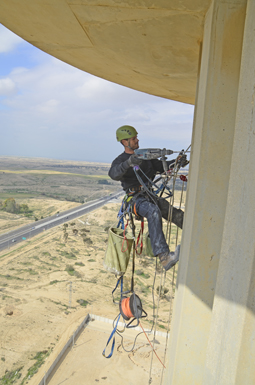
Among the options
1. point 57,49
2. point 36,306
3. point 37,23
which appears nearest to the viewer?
point 37,23

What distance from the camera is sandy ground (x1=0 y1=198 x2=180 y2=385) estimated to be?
11.0 meters

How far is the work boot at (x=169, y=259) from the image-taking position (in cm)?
320

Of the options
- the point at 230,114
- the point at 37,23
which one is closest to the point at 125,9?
the point at 37,23

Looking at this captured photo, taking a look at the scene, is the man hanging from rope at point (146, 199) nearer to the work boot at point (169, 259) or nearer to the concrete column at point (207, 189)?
the work boot at point (169, 259)

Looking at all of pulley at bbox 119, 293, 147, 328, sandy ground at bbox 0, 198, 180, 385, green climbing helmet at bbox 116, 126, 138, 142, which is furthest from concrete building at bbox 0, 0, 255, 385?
pulley at bbox 119, 293, 147, 328

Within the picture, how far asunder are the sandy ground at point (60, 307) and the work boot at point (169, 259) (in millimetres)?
622

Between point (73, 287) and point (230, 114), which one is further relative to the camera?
point (73, 287)

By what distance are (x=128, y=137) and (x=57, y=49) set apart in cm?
168

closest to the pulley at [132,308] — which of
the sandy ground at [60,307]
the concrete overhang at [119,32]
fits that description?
the sandy ground at [60,307]

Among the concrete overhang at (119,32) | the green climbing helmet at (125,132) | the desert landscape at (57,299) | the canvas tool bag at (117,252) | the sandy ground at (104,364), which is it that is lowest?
the desert landscape at (57,299)

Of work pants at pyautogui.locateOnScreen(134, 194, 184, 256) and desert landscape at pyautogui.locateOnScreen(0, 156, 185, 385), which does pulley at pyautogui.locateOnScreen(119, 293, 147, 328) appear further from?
work pants at pyautogui.locateOnScreen(134, 194, 184, 256)

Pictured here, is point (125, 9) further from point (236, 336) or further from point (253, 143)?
point (236, 336)

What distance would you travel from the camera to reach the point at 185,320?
2.02 metres

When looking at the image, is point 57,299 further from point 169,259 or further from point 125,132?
point 169,259
